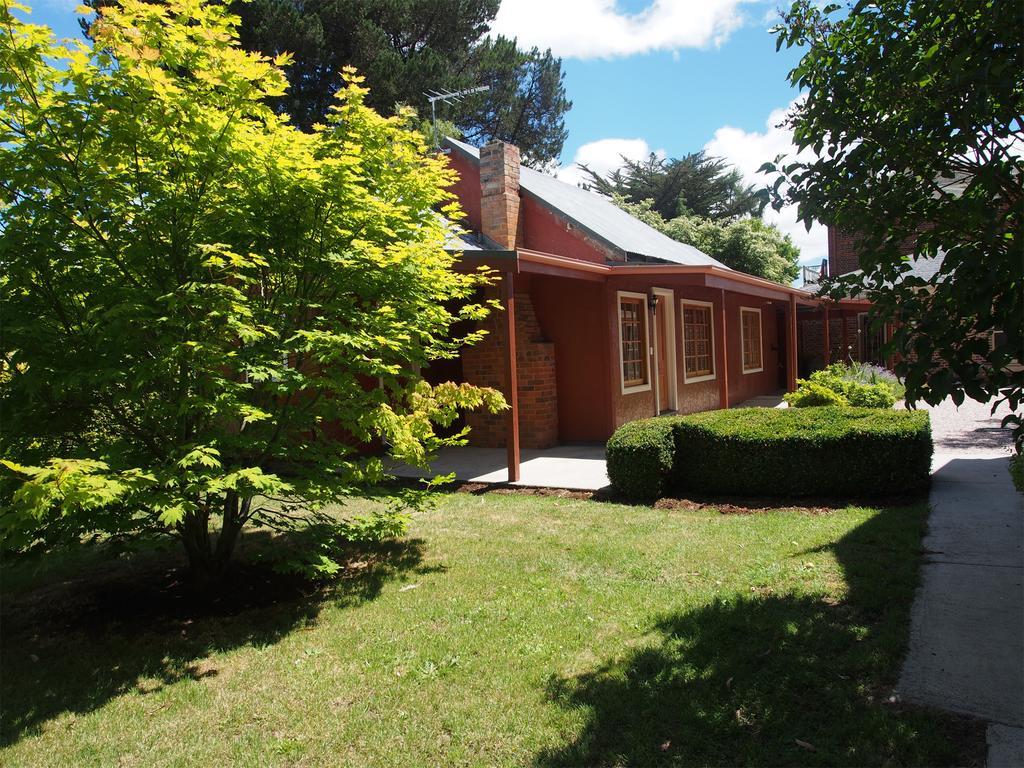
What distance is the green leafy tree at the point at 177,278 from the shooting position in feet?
12.5

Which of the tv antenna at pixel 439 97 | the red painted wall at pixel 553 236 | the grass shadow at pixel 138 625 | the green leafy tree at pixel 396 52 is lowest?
the grass shadow at pixel 138 625

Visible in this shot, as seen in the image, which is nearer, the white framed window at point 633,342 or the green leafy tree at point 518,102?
the white framed window at point 633,342

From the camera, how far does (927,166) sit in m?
3.19

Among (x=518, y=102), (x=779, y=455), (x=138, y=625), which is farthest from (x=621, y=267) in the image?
(x=518, y=102)

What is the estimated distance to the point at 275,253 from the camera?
15.0 ft

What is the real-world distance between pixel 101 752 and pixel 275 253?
2902mm

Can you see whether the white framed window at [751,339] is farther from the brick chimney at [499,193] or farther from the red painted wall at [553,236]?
the brick chimney at [499,193]

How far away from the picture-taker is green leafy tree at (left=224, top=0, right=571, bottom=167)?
70.3 feet

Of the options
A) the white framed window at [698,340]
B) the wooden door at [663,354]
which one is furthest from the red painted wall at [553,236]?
the white framed window at [698,340]

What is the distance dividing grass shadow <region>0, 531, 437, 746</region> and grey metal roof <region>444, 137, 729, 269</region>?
8.46m

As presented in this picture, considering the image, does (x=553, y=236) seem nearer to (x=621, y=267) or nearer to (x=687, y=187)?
(x=621, y=267)

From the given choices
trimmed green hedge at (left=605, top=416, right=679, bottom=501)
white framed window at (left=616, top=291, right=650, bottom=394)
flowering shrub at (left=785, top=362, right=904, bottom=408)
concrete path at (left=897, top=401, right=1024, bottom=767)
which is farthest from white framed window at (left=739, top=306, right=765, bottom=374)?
trimmed green hedge at (left=605, top=416, right=679, bottom=501)

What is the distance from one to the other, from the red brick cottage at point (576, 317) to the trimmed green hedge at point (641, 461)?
1.56 m

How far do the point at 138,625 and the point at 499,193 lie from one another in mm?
9663
